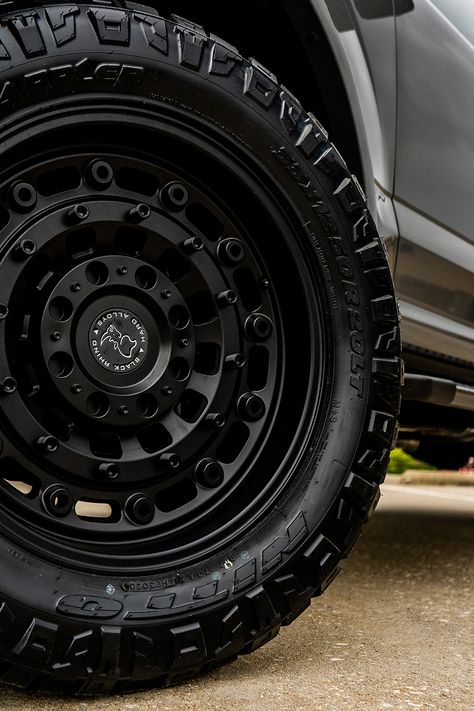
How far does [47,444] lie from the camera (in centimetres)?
131

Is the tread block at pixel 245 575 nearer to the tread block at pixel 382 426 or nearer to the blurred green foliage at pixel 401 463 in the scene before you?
the tread block at pixel 382 426

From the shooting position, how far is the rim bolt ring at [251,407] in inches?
60.7

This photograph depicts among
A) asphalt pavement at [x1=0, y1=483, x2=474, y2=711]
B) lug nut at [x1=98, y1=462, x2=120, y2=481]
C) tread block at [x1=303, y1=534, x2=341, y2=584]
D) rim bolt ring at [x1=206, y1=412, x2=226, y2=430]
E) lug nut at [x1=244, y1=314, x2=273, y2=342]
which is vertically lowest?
asphalt pavement at [x1=0, y1=483, x2=474, y2=711]

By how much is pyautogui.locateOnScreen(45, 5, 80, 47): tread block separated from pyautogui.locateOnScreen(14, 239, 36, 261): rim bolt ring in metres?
0.32

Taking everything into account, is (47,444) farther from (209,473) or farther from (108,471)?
(209,473)

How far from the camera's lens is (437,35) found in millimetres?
2012

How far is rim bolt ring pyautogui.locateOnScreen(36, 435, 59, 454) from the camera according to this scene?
1.31 meters

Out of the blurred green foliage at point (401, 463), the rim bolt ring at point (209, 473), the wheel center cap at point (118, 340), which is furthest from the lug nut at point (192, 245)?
the blurred green foliage at point (401, 463)

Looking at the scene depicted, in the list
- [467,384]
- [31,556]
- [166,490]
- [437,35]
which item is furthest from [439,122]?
[31,556]

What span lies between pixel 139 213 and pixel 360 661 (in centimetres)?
92

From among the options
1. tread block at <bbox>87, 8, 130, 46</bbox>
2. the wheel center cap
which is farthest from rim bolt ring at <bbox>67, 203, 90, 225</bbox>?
tread block at <bbox>87, 8, 130, 46</bbox>

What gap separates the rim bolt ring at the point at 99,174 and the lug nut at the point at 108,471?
492 millimetres

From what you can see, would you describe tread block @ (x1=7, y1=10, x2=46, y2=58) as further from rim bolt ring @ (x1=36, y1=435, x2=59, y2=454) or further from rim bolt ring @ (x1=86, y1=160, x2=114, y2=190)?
rim bolt ring @ (x1=36, y1=435, x2=59, y2=454)

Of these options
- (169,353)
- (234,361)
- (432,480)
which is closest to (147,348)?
(169,353)
